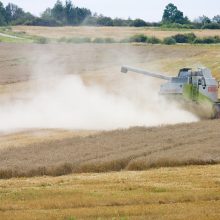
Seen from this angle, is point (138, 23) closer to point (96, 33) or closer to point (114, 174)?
point (96, 33)

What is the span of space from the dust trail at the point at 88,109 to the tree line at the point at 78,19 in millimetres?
37316

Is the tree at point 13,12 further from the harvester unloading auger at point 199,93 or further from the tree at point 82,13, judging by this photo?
the harvester unloading auger at point 199,93

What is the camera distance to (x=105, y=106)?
45656mm

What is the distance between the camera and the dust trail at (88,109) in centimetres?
4038

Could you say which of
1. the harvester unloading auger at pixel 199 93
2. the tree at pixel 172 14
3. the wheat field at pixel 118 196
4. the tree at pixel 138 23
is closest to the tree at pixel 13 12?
the tree at pixel 172 14

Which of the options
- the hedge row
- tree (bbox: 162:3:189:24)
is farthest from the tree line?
the hedge row

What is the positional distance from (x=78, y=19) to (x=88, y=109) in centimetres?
8113

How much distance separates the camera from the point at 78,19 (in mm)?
124500

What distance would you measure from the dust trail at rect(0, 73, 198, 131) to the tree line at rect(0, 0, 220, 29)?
37.3 metres

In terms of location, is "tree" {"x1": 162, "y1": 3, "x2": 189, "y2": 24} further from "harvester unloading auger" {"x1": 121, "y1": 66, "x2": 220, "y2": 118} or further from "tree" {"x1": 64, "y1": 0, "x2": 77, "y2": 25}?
"harvester unloading auger" {"x1": 121, "y1": 66, "x2": 220, "y2": 118}

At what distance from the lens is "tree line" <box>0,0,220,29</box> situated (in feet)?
336

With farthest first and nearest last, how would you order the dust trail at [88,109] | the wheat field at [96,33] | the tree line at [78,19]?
1. the tree line at [78,19]
2. the wheat field at [96,33]
3. the dust trail at [88,109]

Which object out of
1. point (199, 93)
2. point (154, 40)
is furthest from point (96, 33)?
point (199, 93)

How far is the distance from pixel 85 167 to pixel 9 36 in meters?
69.5
